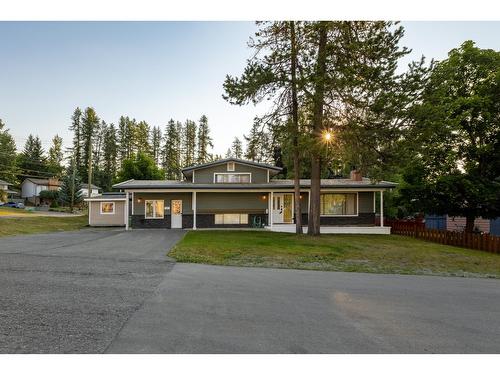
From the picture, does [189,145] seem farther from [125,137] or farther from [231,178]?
[231,178]

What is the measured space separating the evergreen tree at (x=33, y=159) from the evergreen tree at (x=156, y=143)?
73.3 ft

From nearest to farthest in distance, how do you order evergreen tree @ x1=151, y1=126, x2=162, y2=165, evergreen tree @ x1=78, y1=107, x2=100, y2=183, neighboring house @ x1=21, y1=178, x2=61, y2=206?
neighboring house @ x1=21, y1=178, x2=61, y2=206
evergreen tree @ x1=78, y1=107, x2=100, y2=183
evergreen tree @ x1=151, y1=126, x2=162, y2=165

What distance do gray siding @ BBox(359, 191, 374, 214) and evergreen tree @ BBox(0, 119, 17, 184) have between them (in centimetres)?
5121

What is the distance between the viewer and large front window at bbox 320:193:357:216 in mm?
21188

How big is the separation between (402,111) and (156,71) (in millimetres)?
12595

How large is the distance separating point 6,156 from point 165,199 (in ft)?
131

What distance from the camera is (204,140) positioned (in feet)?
186

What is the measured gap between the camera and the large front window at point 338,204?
834 inches

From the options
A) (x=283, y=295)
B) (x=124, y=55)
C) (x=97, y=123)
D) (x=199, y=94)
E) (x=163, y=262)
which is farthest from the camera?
(x=97, y=123)

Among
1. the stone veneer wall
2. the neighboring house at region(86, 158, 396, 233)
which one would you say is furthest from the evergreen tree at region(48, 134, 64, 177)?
the stone veneer wall

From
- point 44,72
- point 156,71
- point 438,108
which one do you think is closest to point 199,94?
point 156,71

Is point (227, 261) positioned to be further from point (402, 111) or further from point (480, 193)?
point (480, 193)

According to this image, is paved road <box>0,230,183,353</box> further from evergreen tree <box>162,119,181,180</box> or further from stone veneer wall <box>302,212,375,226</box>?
evergreen tree <box>162,119,181,180</box>

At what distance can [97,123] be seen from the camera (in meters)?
60.4
